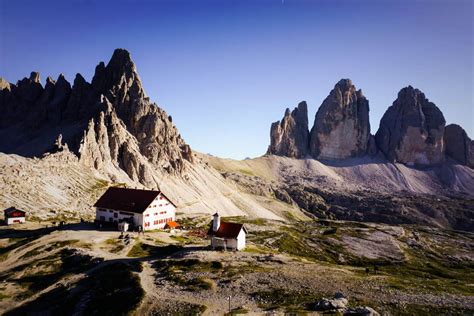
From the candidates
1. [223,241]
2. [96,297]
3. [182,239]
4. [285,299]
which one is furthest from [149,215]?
[285,299]

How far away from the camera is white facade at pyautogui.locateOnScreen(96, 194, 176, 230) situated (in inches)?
3686

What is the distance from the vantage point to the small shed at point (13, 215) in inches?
3776

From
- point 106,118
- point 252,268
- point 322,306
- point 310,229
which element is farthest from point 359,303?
point 106,118

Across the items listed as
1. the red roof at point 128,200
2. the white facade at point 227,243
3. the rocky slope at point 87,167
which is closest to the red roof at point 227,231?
the white facade at point 227,243

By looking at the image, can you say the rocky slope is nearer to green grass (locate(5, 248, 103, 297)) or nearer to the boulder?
green grass (locate(5, 248, 103, 297))

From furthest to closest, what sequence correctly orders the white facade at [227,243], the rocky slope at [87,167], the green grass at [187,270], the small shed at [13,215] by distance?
the rocky slope at [87,167] < the small shed at [13,215] < the white facade at [227,243] < the green grass at [187,270]

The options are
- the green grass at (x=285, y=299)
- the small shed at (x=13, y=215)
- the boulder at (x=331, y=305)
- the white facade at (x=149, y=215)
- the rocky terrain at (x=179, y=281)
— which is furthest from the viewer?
the small shed at (x=13, y=215)

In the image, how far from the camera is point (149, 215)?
95.1 meters

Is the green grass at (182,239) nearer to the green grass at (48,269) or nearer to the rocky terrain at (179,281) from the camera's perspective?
the rocky terrain at (179,281)

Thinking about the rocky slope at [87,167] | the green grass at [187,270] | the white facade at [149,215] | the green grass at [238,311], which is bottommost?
the green grass at [238,311]

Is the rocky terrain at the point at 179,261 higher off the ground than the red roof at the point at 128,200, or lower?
lower

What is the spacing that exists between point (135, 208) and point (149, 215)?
3974 mm

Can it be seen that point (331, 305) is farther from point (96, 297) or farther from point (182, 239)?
point (182, 239)

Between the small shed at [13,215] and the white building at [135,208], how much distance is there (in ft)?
64.6
